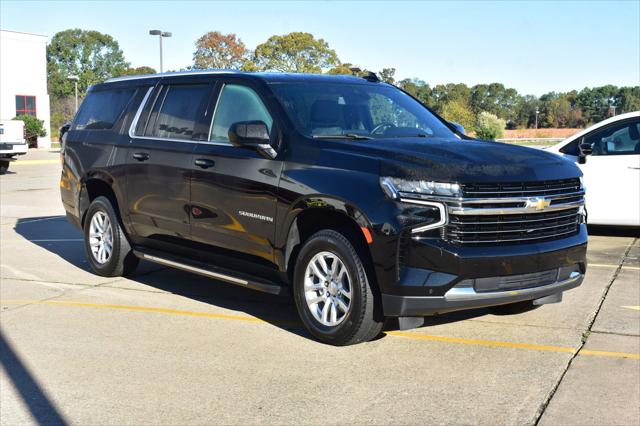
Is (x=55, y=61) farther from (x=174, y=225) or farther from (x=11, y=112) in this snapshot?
(x=174, y=225)

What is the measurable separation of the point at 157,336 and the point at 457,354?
2239 mm

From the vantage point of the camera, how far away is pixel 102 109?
8.42 meters

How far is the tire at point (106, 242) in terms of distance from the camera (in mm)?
7926

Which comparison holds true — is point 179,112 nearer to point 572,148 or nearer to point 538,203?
point 538,203

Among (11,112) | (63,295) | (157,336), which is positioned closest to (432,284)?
(157,336)

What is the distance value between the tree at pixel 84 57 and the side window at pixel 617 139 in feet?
324

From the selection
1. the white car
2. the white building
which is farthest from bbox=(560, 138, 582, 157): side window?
the white building

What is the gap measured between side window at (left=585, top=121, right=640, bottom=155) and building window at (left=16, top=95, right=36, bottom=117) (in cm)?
4437

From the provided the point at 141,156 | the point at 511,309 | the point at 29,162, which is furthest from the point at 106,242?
the point at 29,162

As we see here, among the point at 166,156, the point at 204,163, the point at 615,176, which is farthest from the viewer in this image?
the point at 615,176

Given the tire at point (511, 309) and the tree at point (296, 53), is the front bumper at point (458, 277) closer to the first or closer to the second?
the tire at point (511, 309)

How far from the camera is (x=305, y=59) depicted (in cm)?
6394

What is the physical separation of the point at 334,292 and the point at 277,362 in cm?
66

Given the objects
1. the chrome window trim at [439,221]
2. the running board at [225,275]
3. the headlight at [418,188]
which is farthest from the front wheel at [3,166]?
the chrome window trim at [439,221]
